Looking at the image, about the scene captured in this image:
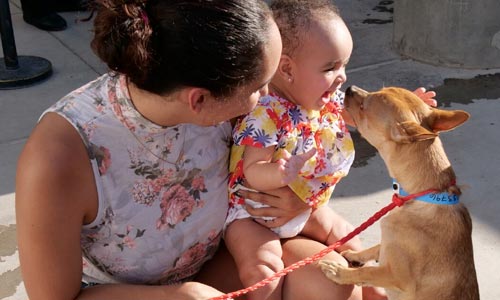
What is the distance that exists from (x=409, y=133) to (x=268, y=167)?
0.50 m

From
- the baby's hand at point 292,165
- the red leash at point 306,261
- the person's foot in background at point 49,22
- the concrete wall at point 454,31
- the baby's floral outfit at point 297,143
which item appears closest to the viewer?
the red leash at point 306,261

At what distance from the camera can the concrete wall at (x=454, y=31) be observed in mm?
5266

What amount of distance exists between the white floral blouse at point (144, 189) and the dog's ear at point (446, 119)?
27.8 inches

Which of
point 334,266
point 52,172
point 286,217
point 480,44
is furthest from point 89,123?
point 480,44

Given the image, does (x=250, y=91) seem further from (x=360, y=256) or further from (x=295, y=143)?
(x=360, y=256)

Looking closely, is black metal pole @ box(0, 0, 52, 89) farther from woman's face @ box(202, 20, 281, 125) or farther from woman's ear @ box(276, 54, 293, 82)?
woman's face @ box(202, 20, 281, 125)

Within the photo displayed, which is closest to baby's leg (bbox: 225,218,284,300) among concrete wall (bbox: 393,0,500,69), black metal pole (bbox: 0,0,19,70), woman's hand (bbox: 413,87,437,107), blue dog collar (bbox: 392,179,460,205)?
blue dog collar (bbox: 392,179,460,205)

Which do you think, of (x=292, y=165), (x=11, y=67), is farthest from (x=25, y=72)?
(x=292, y=165)

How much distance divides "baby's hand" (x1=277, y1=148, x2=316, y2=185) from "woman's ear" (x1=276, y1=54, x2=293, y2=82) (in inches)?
12.5

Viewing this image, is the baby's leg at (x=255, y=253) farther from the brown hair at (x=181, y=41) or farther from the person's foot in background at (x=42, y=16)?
the person's foot in background at (x=42, y=16)

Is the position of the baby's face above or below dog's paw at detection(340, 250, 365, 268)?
above

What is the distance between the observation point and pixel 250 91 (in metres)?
1.94

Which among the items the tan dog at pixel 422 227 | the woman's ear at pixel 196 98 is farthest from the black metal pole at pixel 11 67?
the woman's ear at pixel 196 98

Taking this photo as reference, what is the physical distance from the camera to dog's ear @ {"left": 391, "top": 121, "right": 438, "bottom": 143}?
2341 mm
